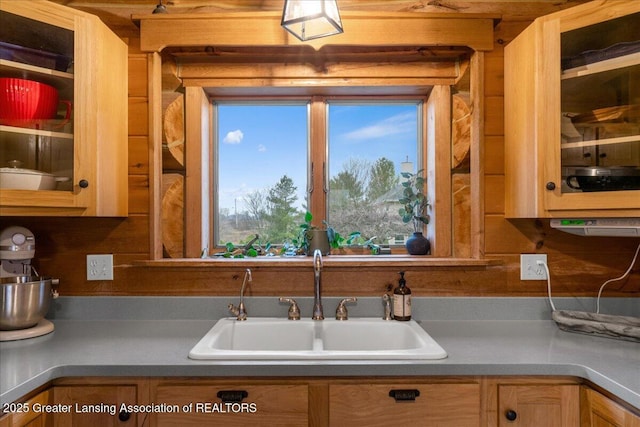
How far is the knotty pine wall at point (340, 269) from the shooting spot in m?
1.59

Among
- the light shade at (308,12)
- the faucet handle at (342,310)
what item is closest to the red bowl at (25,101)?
the light shade at (308,12)

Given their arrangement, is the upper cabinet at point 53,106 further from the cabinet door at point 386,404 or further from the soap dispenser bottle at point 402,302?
the soap dispenser bottle at point 402,302

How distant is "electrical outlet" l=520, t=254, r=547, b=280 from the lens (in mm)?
1591

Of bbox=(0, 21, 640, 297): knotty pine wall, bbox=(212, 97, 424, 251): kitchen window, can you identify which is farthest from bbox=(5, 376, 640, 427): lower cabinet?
bbox=(212, 97, 424, 251): kitchen window

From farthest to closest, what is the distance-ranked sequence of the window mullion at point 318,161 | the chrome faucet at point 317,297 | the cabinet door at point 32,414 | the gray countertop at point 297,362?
the window mullion at point 318,161, the chrome faucet at point 317,297, the gray countertop at point 297,362, the cabinet door at point 32,414

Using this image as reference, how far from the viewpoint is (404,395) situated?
3.58ft

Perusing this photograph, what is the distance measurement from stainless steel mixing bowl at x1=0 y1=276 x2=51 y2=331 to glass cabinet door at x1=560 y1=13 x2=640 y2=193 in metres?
1.94

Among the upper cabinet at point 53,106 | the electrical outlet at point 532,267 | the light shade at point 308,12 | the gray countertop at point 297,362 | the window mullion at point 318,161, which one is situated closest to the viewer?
the gray countertop at point 297,362

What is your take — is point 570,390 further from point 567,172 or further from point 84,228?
point 84,228

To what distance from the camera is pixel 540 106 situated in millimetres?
1332

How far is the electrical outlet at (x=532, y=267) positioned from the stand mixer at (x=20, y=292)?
1.90m

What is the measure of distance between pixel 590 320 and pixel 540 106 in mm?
827

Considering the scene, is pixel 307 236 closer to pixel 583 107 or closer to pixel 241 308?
pixel 241 308

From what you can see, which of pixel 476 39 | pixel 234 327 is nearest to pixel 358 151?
pixel 476 39
